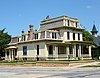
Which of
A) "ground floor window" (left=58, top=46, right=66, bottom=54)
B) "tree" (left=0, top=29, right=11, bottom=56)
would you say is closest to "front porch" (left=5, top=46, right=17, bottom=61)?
"tree" (left=0, top=29, right=11, bottom=56)

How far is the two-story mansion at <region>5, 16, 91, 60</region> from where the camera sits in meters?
49.4

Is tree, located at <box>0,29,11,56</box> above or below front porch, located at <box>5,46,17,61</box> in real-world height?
above

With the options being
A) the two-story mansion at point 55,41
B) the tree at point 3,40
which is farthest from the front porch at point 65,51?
the tree at point 3,40

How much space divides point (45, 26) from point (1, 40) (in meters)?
18.7

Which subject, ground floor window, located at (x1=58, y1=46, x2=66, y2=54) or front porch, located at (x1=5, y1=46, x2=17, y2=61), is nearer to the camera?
ground floor window, located at (x1=58, y1=46, x2=66, y2=54)

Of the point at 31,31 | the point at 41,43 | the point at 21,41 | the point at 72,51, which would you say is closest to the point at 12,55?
the point at 21,41

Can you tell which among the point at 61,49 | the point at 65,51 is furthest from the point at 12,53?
the point at 65,51

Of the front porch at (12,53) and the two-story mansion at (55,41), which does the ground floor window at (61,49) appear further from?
the front porch at (12,53)

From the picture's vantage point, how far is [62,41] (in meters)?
51.0

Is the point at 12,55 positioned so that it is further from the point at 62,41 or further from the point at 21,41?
the point at 62,41

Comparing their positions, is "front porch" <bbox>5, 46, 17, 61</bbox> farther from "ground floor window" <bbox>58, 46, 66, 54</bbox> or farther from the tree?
"ground floor window" <bbox>58, 46, 66, 54</bbox>

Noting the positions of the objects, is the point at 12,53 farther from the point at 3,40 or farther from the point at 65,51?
the point at 65,51

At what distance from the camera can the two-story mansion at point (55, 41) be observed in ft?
162

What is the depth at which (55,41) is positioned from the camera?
50312 millimetres
